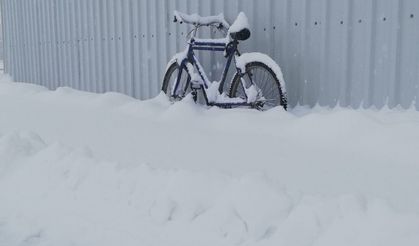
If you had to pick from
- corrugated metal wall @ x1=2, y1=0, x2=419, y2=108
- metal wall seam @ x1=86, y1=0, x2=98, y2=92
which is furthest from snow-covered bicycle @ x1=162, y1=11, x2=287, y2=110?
metal wall seam @ x1=86, y1=0, x2=98, y2=92

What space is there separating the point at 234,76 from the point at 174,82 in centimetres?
89

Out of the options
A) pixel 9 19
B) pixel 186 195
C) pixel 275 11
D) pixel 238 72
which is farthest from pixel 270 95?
pixel 9 19

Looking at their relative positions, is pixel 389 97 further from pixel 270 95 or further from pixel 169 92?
pixel 169 92

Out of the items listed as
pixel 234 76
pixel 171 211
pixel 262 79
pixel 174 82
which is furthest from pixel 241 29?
pixel 171 211

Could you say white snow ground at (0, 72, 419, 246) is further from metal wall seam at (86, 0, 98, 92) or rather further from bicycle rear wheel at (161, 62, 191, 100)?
metal wall seam at (86, 0, 98, 92)

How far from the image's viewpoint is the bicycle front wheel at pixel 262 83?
4.84 meters

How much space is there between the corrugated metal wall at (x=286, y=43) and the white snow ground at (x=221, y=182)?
442 millimetres

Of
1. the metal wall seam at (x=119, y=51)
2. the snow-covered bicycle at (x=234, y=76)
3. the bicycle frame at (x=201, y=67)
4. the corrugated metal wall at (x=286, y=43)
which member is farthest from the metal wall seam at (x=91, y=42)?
the bicycle frame at (x=201, y=67)

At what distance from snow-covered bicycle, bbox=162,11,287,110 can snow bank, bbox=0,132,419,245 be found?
1955 millimetres

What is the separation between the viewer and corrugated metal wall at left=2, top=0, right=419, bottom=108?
4250 mm

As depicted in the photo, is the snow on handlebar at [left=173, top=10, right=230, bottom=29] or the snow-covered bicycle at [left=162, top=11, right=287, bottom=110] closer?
the snow-covered bicycle at [left=162, top=11, right=287, bottom=110]

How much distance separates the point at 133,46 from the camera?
6.93 m

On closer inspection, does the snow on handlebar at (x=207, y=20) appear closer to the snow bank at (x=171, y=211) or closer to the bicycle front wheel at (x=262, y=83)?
the bicycle front wheel at (x=262, y=83)

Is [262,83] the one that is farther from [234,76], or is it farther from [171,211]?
[171,211]
